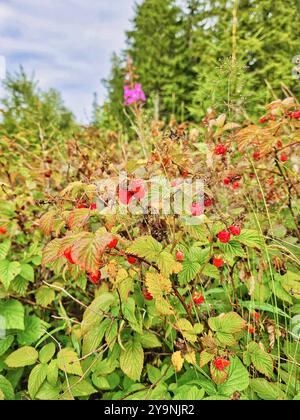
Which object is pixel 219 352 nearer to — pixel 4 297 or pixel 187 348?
pixel 187 348

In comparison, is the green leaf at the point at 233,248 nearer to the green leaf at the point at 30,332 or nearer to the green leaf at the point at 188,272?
the green leaf at the point at 188,272

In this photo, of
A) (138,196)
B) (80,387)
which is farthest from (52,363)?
(138,196)

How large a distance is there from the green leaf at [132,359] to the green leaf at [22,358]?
32cm

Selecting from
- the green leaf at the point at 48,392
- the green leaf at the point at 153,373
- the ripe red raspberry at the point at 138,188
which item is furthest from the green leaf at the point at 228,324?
the green leaf at the point at 48,392

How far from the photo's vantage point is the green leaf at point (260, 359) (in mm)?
958

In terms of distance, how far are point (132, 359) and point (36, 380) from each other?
321 mm

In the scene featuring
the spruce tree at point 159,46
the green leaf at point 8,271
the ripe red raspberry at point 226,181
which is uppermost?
the spruce tree at point 159,46

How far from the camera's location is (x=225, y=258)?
1.06 m

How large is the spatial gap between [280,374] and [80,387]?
623 mm

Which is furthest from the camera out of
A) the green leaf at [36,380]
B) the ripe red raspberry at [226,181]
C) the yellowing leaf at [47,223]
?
the ripe red raspberry at [226,181]

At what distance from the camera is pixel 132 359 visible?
3.40 feet

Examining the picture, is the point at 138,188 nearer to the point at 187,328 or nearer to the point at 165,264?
the point at 165,264
